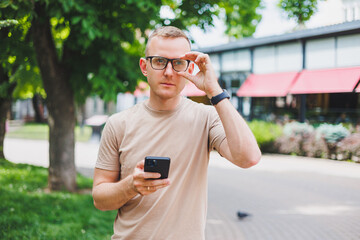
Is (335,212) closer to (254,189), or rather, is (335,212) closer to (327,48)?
(254,189)

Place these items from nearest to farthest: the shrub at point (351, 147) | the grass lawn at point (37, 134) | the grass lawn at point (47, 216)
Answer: the shrub at point (351, 147) < the grass lawn at point (47, 216) < the grass lawn at point (37, 134)

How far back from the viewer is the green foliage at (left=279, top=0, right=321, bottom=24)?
3727 millimetres

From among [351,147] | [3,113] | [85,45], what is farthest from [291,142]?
[3,113]

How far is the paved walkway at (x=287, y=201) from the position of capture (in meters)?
5.59

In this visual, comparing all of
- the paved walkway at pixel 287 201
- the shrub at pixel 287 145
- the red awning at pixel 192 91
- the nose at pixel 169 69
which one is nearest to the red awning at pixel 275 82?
the paved walkway at pixel 287 201

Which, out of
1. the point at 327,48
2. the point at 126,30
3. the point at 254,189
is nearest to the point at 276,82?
the point at 327,48

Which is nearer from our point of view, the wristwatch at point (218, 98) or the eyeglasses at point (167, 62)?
the wristwatch at point (218, 98)

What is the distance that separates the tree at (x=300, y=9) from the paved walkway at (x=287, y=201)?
1.73 metres

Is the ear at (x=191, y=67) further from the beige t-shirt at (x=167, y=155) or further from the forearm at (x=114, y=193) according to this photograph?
the forearm at (x=114, y=193)

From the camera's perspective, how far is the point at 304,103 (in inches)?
205

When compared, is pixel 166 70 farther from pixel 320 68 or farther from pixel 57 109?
pixel 57 109

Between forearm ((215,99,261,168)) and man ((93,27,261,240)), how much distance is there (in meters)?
0.06

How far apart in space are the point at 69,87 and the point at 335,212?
5.72m

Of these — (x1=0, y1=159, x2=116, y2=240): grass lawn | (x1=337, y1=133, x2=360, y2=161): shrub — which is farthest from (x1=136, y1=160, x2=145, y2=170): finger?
(x1=0, y1=159, x2=116, y2=240): grass lawn
